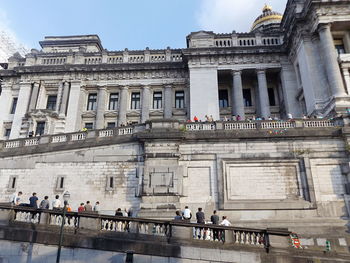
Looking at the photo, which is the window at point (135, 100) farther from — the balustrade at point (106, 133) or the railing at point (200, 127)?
the railing at point (200, 127)

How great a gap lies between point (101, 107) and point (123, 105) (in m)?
2.72

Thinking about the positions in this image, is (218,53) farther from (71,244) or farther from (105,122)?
(71,244)

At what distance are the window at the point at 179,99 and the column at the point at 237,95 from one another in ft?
20.8

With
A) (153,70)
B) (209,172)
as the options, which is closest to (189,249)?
(209,172)

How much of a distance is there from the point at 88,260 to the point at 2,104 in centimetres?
3342

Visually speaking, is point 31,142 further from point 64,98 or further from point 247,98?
point 247,98

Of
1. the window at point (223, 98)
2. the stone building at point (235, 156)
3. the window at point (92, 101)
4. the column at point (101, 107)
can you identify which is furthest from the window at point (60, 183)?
the window at point (223, 98)

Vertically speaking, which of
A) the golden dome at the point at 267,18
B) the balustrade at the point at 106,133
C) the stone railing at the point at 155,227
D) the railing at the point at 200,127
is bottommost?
the stone railing at the point at 155,227

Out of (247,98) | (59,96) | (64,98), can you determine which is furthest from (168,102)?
(59,96)

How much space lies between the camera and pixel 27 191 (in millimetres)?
19922

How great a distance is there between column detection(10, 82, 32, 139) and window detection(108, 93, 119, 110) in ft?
32.4

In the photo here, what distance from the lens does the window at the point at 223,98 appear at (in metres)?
38.3

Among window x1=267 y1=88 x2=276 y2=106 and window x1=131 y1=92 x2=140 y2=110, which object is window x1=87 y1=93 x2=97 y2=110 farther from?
window x1=267 y1=88 x2=276 y2=106

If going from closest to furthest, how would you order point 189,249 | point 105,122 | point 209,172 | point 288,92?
1. point 189,249
2. point 209,172
3. point 288,92
4. point 105,122
